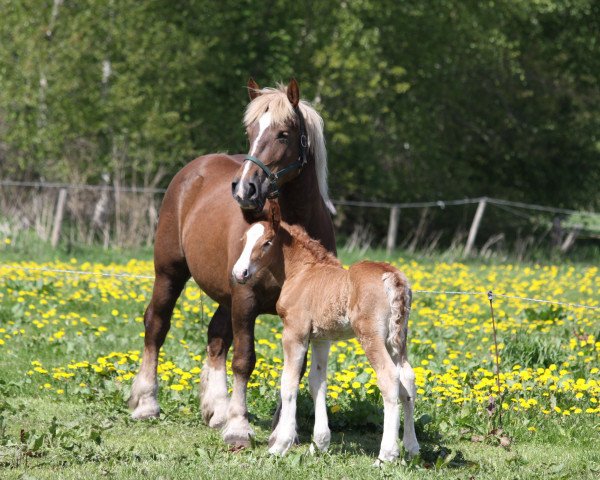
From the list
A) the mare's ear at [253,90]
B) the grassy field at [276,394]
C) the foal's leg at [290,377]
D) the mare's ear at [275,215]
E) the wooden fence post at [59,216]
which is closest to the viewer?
the grassy field at [276,394]

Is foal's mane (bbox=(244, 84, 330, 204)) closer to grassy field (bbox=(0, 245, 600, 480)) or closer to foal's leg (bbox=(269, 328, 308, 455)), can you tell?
foal's leg (bbox=(269, 328, 308, 455))

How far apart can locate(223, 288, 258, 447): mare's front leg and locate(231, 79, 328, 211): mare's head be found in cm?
69

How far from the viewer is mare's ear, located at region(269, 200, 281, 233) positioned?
22.3 ft

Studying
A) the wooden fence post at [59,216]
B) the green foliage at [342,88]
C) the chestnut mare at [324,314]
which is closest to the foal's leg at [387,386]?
the chestnut mare at [324,314]

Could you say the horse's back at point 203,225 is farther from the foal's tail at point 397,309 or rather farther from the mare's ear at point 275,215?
the foal's tail at point 397,309

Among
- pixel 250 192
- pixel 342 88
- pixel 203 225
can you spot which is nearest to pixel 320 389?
pixel 250 192

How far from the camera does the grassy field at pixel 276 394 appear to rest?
6.34m

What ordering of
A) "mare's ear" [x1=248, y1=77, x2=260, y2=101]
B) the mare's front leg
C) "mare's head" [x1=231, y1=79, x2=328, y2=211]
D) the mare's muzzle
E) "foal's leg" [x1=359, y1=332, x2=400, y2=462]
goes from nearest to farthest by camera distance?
1. "foal's leg" [x1=359, y1=332, x2=400, y2=462]
2. the mare's muzzle
3. "mare's head" [x1=231, y1=79, x2=328, y2=211]
4. the mare's front leg
5. "mare's ear" [x1=248, y1=77, x2=260, y2=101]

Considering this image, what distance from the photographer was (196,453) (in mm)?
6645

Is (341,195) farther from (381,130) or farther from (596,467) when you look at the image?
(596,467)

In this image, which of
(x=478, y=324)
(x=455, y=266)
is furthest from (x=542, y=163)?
(x=478, y=324)

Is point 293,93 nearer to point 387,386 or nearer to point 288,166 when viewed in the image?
point 288,166

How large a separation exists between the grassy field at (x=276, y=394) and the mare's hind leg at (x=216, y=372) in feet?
0.61

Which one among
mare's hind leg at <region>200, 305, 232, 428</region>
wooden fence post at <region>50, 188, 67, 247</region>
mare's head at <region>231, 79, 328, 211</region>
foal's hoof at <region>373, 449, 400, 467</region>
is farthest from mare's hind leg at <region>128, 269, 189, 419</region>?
wooden fence post at <region>50, 188, 67, 247</region>
